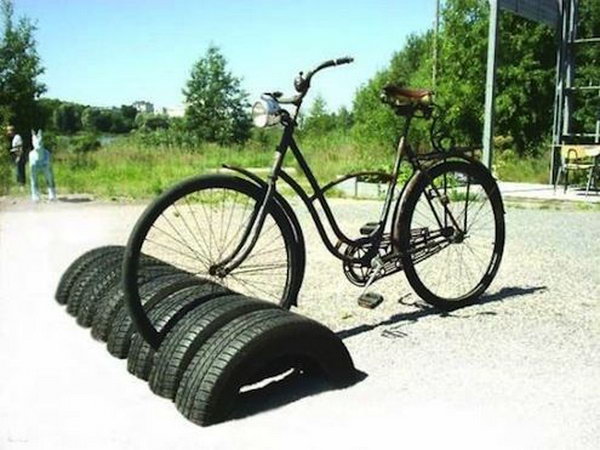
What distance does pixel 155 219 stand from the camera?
11.5ft

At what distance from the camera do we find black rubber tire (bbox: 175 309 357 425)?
3.07m

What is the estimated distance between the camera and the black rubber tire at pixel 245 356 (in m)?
3.07

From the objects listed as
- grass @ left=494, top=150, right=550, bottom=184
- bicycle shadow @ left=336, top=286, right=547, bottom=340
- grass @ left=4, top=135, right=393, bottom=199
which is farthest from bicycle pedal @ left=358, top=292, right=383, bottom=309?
grass @ left=494, top=150, right=550, bottom=184

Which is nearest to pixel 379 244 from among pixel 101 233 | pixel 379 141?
pixel 101 233

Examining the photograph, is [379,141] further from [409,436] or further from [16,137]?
[409,436]

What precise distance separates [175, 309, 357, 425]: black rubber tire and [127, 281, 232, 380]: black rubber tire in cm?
40

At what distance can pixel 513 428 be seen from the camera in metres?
2.98

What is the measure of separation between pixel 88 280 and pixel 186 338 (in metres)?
1.77

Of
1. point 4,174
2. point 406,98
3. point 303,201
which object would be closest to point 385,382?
point 303,201

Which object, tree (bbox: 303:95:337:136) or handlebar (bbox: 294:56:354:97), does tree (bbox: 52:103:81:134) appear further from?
handlebar (bbox: 294:56:354:97)

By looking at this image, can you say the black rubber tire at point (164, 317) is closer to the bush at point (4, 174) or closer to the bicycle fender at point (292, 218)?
the bicycle fender at point (292, 218)

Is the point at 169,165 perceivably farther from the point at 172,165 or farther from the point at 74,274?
the point at 74,274

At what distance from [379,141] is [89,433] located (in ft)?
69.4

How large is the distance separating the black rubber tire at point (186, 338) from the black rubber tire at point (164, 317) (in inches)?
3.0
